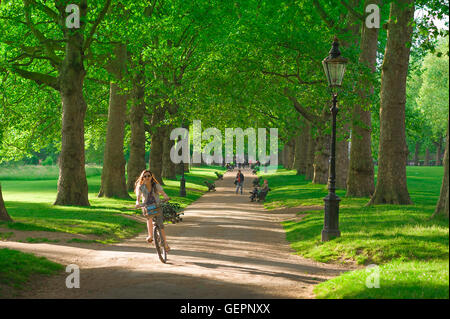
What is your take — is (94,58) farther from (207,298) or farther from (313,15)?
(207,298)

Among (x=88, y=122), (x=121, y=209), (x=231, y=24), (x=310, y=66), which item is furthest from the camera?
(x=88, y=122)

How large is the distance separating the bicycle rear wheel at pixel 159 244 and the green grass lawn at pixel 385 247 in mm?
3570

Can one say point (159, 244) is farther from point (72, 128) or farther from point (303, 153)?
point (303, 153)

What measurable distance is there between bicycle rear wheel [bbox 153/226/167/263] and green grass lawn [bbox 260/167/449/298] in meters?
3.57

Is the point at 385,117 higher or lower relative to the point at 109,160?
higher

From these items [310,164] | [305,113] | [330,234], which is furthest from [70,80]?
[310,164]

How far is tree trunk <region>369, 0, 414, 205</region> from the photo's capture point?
18.9 m

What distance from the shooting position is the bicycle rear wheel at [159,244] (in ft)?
36.6

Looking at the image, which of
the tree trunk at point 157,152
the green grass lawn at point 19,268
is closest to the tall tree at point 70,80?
the green grass lawn at point 19,268

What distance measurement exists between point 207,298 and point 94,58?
19.9 m

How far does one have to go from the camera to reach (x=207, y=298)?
7699mm

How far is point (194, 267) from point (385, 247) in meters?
4.35

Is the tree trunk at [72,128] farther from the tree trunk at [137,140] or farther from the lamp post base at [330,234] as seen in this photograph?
the lamp post base at [330,234]
